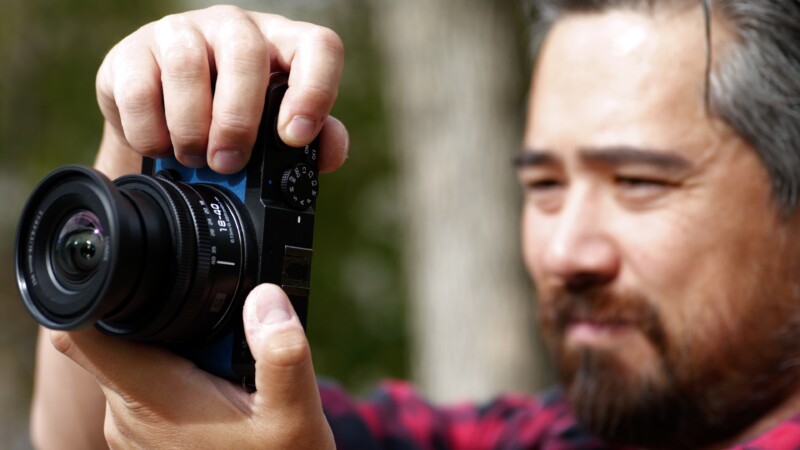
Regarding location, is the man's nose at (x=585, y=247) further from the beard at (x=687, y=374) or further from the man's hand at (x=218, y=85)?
the man's hand at (x=218, y=85)

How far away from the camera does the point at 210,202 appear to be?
4.70 feet

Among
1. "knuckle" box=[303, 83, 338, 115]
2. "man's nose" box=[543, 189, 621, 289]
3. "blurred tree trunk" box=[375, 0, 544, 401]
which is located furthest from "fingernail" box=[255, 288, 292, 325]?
"blurred tree trunk" box=[375, 0, 544, 401]

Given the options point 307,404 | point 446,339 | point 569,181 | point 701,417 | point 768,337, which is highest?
point 569,181

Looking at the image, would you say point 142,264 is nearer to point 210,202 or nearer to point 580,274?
point 210,202

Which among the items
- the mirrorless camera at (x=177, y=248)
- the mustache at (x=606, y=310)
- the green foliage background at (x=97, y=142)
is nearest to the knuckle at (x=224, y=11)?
the mirrorless camera at (x=177, y=248)

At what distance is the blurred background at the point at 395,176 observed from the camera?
14.3 ft

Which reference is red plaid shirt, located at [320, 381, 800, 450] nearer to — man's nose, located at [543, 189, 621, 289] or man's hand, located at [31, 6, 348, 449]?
man's nose, located at [543, 189, 621, 289]

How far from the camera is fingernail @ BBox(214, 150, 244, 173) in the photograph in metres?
1.43

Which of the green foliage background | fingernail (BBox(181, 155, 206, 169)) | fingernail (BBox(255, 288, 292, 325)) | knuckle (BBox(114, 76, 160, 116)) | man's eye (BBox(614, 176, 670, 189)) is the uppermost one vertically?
knuckle (BBox(114, 76, 160, 116))

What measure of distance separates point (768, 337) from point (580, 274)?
0.43 metres

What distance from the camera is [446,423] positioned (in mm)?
2648

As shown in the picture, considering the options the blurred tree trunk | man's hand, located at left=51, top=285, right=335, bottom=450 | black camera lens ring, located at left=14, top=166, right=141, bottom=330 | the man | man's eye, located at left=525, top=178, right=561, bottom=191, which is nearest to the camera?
black camera lens ring, located at left=14, top=166, right=141, bottom=330

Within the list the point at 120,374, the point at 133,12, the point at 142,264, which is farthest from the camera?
the point at 133,12

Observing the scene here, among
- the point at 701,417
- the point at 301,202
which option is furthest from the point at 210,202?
the point at 701,417
